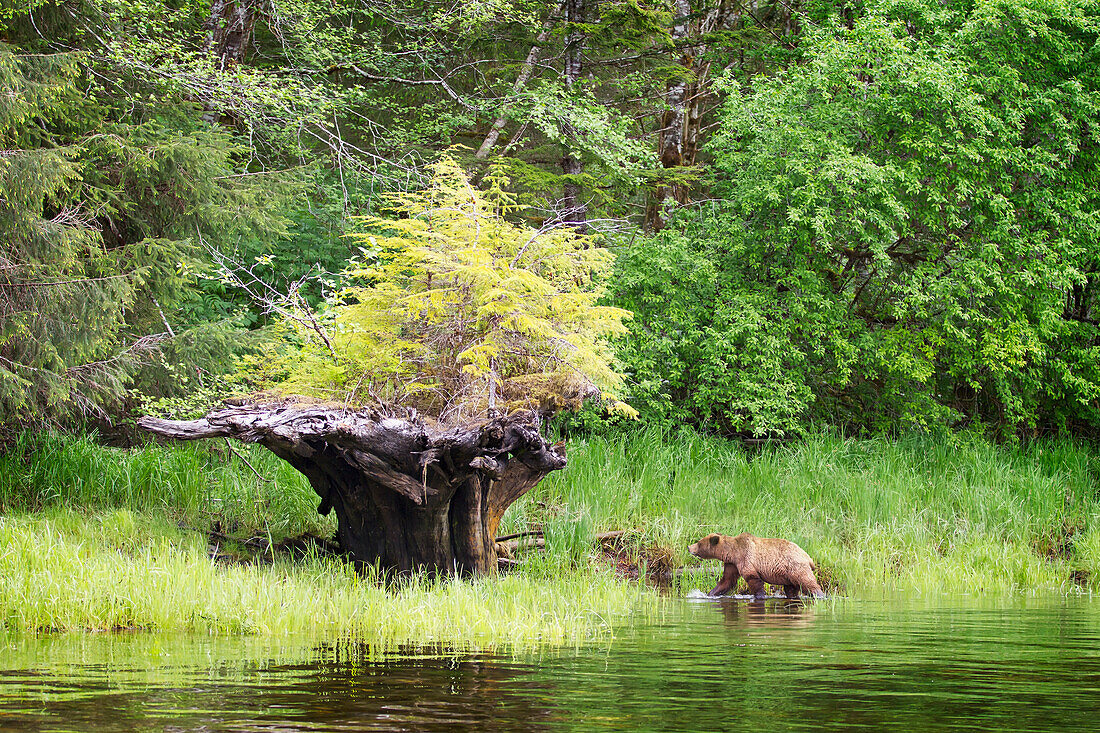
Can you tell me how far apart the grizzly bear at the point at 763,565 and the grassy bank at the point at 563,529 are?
780 millimetres

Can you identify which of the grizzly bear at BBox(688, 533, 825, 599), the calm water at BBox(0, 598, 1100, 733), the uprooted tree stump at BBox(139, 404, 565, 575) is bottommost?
the calm water at BBox(0, 598, 1100, 733)

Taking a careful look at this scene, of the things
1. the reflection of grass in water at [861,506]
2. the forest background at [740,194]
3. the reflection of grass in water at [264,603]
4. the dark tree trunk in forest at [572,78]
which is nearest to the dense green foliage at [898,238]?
the forest background at [740,194]

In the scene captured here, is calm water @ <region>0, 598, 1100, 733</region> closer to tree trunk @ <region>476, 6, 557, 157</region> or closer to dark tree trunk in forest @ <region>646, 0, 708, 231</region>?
tree trunk @ <region>476, 6, 557, 157</region>

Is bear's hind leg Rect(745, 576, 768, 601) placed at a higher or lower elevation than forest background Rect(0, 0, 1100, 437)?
lower

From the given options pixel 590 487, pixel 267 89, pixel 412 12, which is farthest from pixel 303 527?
pixel 412 12

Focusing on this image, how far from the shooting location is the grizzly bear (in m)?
9.88

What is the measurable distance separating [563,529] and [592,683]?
5603 mm

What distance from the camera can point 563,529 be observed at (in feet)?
35.1

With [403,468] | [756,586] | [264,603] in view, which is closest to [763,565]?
[756,586]

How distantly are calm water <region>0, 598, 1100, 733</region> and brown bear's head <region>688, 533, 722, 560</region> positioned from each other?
9.05 ft

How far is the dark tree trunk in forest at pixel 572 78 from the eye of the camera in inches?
653

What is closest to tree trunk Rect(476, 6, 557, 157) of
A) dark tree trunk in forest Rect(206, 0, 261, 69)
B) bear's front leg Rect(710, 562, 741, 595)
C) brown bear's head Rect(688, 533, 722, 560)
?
dark tree trunk in forest Rect(206, 0, 261, 69)

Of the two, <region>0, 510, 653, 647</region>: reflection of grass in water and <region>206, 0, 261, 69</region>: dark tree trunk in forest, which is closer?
<region>0, 510, 653, 647</region>: reflection of grass in water

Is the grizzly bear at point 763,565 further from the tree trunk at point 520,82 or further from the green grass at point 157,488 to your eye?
the tree trunk at point 520,82
